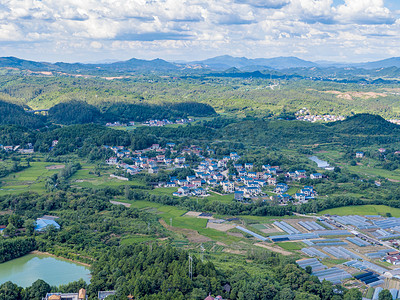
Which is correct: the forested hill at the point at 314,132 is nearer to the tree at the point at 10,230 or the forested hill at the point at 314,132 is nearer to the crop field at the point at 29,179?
the crop field at the point at 29,179

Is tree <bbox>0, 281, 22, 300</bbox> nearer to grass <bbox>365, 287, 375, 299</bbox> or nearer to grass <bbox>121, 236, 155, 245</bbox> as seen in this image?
grass <bbox>121, 236, 155, 245</bbox>

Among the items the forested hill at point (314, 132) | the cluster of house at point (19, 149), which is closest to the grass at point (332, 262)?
the forested hill at point (314, 132)

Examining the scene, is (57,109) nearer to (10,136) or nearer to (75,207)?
(10,136)

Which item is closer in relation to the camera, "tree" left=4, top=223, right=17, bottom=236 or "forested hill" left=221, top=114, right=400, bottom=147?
"tree" left=4, top=223, right=17, bottom=236

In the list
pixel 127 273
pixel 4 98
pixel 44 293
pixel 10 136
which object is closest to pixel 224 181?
pixel 127 273

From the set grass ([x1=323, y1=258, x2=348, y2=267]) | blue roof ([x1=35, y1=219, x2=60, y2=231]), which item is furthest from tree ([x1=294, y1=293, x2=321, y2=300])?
blue roof ([x1=35, y1=219, x2=60, y2=231])
